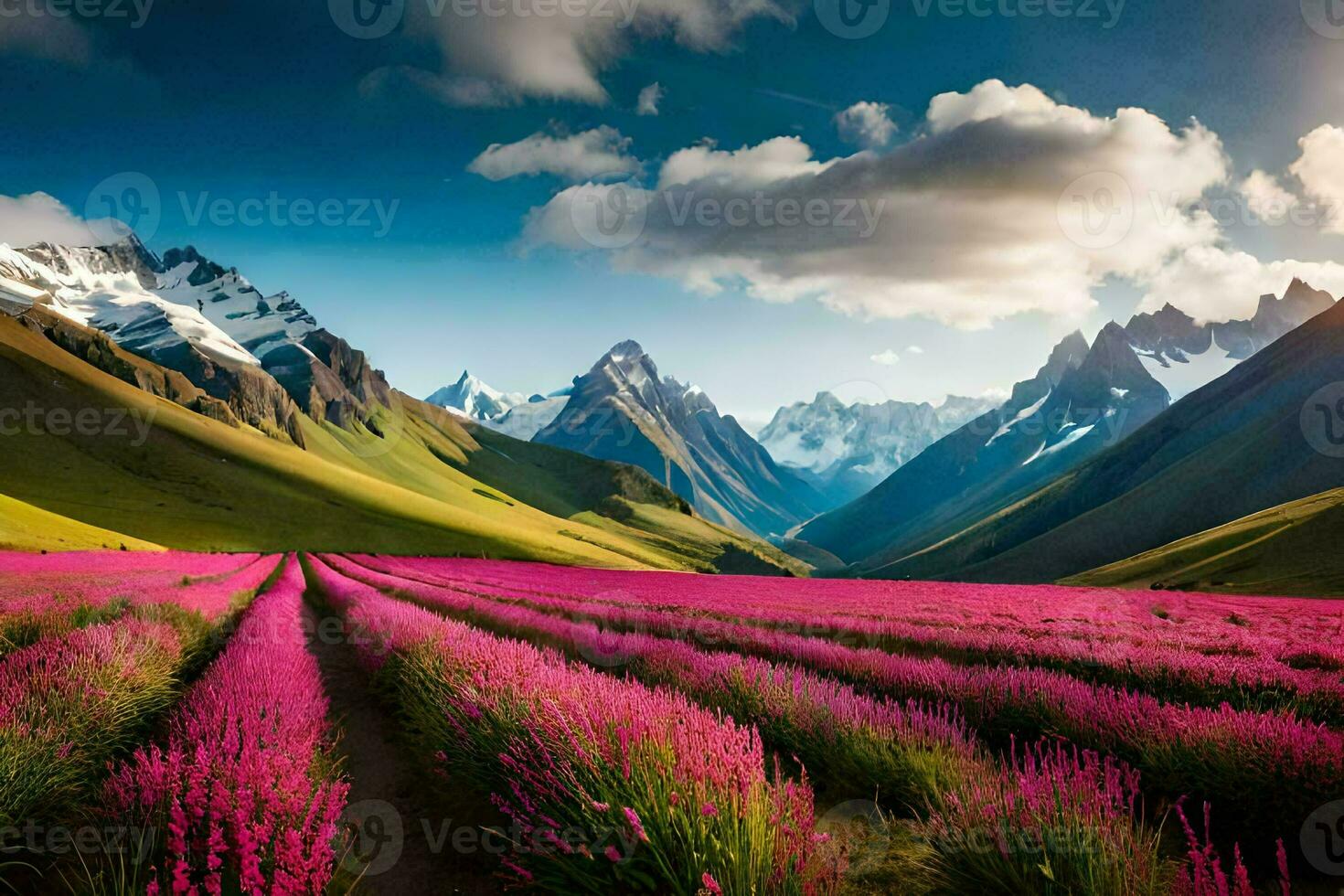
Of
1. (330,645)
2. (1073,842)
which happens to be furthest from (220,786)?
(330,645)

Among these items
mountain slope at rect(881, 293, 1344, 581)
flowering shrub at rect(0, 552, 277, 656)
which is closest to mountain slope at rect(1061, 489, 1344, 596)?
mountain slope at rect(881, 293, 1344, 581)

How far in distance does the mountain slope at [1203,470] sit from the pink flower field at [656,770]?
153 metres

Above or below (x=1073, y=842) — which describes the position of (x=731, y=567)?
below

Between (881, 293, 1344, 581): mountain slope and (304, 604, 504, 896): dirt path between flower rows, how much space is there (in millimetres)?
156703

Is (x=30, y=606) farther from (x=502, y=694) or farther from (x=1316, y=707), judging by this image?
(x=1316, y=707)

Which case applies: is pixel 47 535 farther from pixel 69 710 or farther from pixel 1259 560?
pixel 1259 560

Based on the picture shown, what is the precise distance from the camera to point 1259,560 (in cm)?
7312

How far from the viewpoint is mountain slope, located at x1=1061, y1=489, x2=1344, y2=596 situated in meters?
62.2

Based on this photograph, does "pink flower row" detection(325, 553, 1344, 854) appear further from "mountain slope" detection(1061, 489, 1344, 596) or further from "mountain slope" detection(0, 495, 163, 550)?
"mountain slope" detection(1061, 489, 1344, 596)

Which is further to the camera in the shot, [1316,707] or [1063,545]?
[1063,545]

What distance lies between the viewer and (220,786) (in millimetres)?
3824

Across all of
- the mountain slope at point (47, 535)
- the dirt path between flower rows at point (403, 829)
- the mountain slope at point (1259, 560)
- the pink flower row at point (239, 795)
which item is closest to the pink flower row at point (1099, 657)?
the dirt path between flower rows at point (403, 829)

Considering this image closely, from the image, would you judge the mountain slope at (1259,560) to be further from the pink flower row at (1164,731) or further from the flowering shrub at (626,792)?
the flowering shrub at (626,792)

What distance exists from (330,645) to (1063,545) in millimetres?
169816
